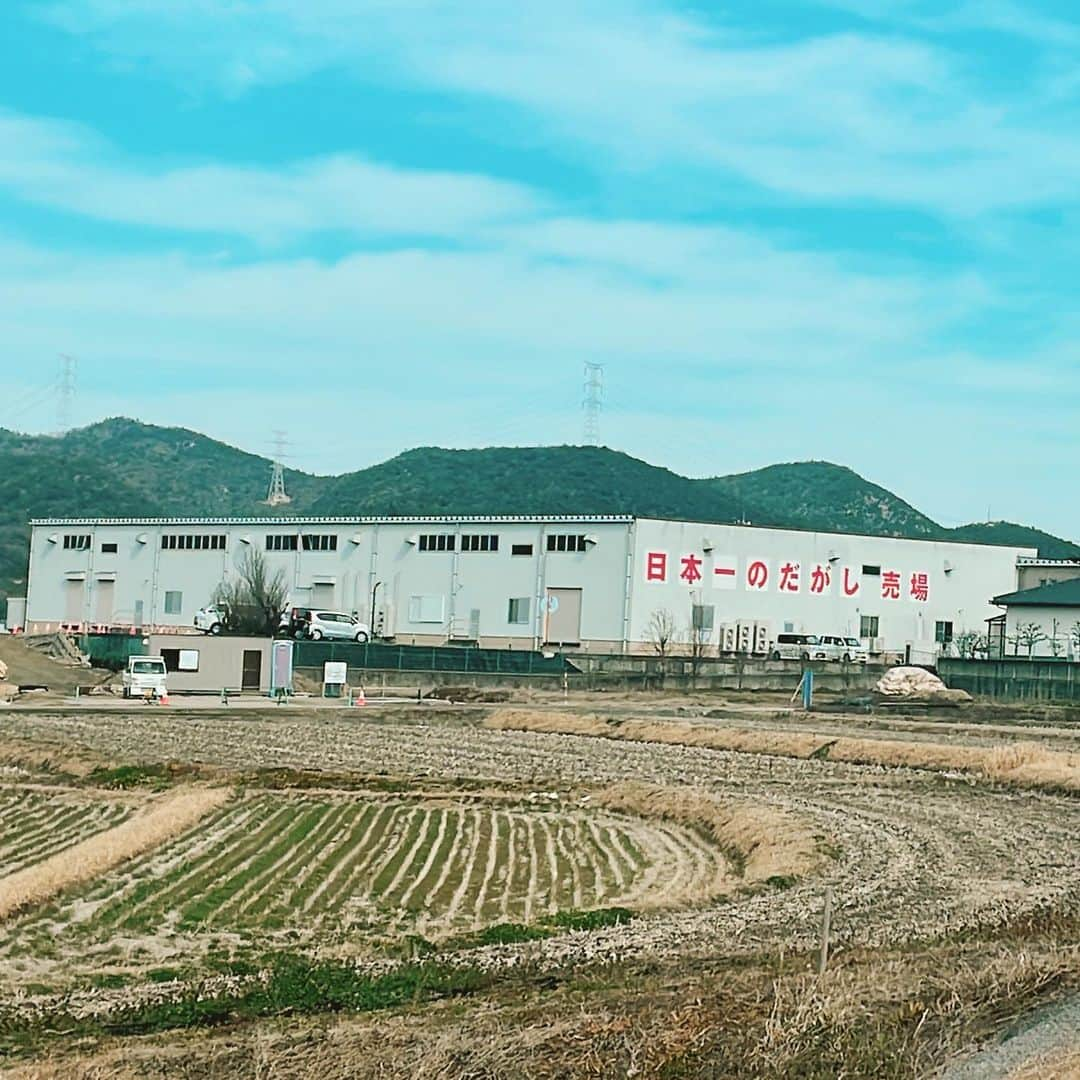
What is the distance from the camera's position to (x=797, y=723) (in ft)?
143

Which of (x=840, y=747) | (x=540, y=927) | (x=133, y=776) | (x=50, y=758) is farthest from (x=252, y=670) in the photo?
(x=540, y=927)

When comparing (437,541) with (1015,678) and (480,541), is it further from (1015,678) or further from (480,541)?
(1015,678)

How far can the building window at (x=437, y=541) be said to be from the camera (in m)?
70.1

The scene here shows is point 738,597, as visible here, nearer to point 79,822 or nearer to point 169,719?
point 169,719

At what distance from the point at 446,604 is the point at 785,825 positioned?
49.4 meters

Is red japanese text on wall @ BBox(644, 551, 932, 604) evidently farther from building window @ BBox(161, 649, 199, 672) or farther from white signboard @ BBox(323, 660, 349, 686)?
building window @ BBox(161, 649, 199, 672)

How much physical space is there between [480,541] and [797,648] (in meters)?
14.5

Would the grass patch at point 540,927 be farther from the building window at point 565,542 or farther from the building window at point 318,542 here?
the building window at point 318,542

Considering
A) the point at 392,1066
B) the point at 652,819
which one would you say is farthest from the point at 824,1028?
the point at 652,819

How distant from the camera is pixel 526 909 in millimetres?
15539

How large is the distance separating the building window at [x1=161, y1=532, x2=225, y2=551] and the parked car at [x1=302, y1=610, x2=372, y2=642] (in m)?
13.4

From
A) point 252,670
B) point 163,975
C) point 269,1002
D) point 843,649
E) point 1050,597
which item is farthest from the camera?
point 843,649

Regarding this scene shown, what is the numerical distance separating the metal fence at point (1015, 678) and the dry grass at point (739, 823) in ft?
93.3

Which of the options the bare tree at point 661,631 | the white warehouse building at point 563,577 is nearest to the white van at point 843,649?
the white warehouse building at point 563,577
